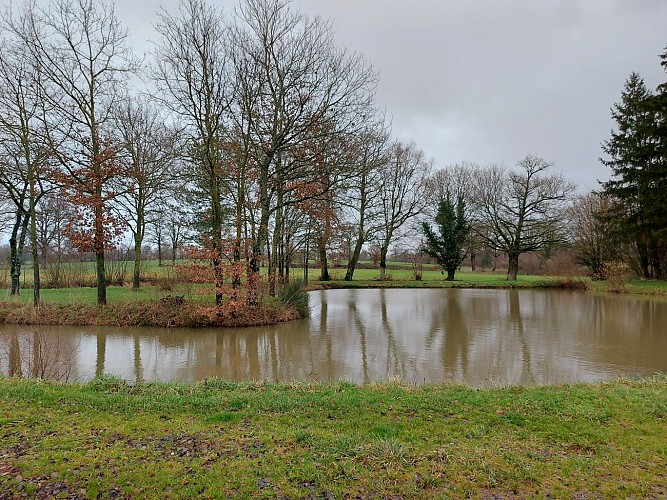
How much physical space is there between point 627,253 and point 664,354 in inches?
855

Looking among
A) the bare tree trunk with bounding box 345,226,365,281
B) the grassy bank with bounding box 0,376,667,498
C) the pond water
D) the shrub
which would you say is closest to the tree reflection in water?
the pond water

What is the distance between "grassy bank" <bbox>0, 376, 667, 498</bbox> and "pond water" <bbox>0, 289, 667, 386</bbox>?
1981 mm

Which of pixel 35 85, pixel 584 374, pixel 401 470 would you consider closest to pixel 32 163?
pixel 35 85

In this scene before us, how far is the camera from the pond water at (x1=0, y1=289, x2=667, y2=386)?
7250 millimetres

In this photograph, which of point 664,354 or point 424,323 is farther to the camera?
point 424,323

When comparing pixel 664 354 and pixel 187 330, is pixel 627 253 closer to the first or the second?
pixel 664 354

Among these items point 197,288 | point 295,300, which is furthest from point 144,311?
point 295,300

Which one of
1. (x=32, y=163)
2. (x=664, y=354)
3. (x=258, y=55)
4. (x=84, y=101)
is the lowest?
(x=664, y=354)

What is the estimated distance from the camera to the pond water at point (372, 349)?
7250 mm

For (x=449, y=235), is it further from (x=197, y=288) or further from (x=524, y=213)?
(x=197, y=288)

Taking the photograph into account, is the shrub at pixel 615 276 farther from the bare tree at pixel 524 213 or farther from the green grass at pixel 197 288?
the bare tree at pixel 524 213

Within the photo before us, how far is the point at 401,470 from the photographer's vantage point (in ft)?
9.66

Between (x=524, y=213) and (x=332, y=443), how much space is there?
32.9 metres

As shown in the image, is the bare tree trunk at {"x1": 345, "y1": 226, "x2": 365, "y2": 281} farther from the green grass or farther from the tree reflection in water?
the tree reflection in water
